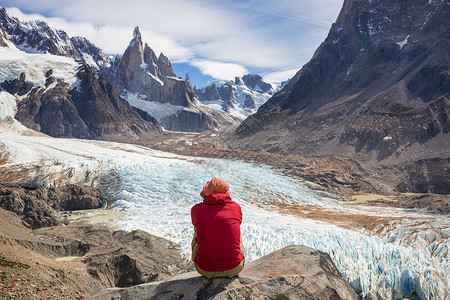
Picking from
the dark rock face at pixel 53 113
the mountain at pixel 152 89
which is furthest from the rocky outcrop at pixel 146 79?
the dark rock face at pixel 53 113

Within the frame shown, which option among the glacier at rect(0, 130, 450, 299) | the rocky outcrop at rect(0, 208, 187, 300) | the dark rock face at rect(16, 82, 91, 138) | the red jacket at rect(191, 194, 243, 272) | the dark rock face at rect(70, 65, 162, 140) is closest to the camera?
the red jacket at rect(191, 194, 243, 272)

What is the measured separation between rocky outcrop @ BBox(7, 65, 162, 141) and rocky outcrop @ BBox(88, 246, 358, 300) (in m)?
109

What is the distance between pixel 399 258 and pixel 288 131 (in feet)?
202

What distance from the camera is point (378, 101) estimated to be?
5784cm

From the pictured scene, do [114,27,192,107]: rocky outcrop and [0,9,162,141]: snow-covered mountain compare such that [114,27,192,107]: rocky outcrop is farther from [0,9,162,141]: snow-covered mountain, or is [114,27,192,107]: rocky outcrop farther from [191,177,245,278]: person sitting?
[191,177,245,278]: person sitting

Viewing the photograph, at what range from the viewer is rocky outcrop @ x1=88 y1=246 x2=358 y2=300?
4629 mm

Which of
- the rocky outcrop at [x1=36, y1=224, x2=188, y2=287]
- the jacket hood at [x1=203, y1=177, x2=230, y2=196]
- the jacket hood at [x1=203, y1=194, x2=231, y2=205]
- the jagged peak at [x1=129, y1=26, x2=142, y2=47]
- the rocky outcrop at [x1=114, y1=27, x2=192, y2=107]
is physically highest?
the jagged peak at [x1=129, y1=26, x2=142, y2=47]

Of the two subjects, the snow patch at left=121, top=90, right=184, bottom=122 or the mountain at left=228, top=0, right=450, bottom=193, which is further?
the snow patch at left=121, top=90, right=184, bottom=122

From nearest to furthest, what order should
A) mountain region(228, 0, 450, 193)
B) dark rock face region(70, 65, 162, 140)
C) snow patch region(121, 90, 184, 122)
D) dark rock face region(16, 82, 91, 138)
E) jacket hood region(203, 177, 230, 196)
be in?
1. jacket hood region(203, 177, 230, 196)
2. mountain region(228, 0, 450, 193)
3. dark rock face region(16, 82, 91, 138)
4. dark rock face region(70, 65, 162, 140)
5. snow patch region(121, 90, 184, 122)

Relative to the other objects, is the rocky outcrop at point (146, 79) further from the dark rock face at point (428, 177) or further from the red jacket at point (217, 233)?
the red jacket at point (217, 233)

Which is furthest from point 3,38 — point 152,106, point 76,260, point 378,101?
point 76,260

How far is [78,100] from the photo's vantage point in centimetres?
11581

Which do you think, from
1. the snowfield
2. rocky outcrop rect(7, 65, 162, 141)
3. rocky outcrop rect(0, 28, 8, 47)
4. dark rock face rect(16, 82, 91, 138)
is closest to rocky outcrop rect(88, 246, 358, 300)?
rocky outcrop rect(7, 65, 162, 141)

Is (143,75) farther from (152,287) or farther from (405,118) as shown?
(152,287)
